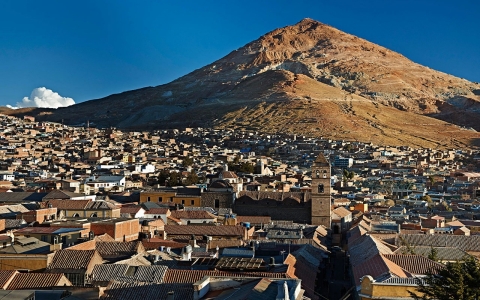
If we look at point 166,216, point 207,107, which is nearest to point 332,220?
point 166,216

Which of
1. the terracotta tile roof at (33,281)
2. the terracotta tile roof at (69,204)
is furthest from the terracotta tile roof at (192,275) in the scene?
the terracotta tile roof at (69,204)

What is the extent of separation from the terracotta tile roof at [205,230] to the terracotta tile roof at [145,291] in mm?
14187

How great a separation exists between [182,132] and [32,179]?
220 ft

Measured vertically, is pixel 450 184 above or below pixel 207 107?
below

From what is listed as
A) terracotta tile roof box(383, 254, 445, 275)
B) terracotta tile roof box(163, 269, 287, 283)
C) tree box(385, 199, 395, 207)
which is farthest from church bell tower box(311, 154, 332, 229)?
terracotta tile roof box(163, 269, 287, 283)

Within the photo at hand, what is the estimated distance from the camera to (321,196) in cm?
4059

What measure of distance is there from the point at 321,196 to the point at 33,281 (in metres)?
27.3

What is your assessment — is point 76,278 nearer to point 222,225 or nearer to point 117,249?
point 117,249

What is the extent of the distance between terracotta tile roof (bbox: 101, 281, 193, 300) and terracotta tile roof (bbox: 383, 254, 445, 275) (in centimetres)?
792

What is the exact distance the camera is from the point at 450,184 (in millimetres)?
65375

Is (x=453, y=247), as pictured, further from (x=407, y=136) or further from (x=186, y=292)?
(x=407, y=136)

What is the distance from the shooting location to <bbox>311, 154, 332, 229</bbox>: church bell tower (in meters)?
40.4

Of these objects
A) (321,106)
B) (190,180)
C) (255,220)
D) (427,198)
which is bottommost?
(255,220)

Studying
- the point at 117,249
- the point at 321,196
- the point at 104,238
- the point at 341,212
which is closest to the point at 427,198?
the point at 341,212
